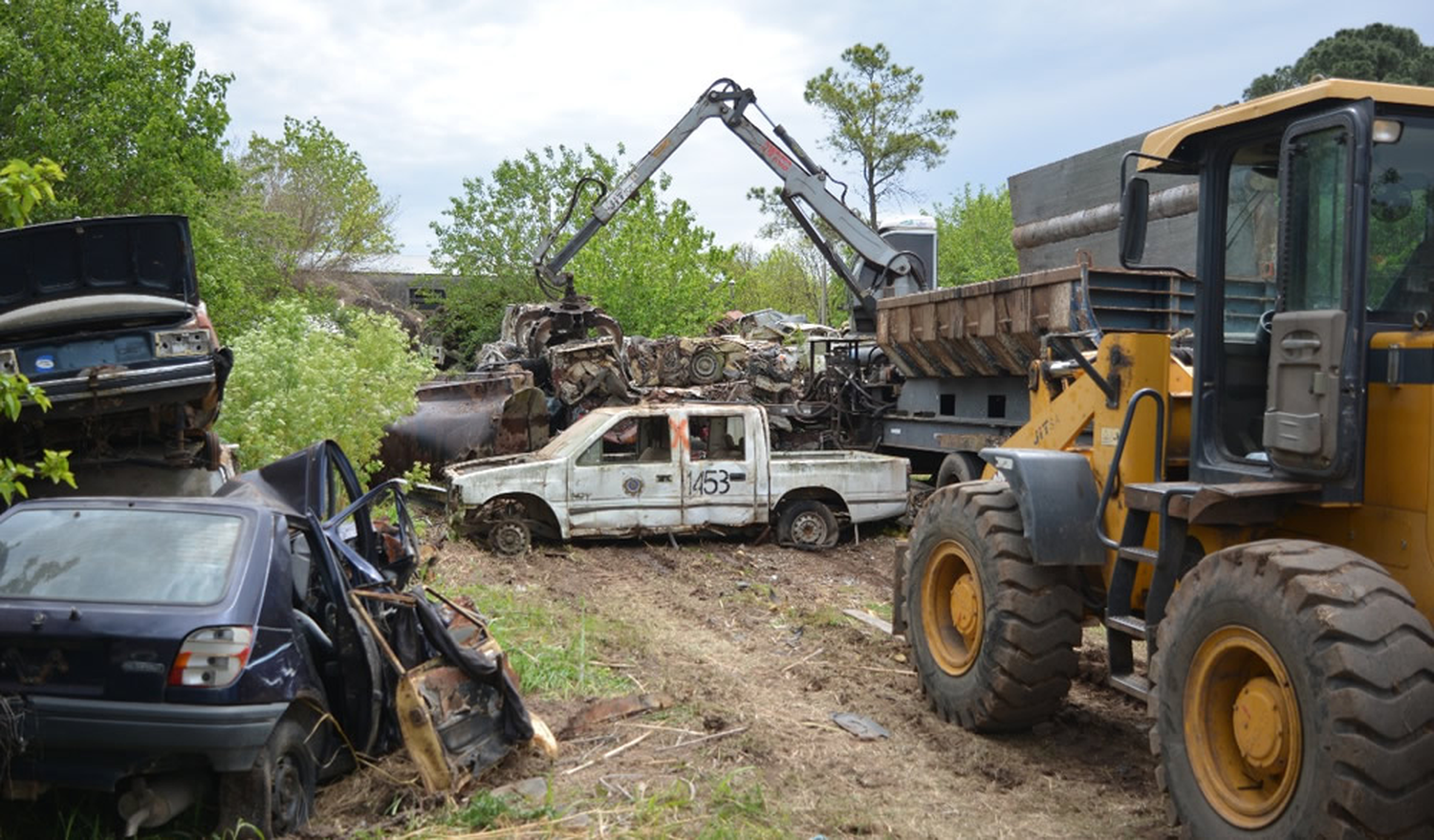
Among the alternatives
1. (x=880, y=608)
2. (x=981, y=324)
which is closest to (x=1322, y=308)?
(x=880, y=608)

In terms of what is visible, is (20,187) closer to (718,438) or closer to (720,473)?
(720,473)

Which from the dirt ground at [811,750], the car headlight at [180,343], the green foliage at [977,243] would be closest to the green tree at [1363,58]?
the green foliage at [977,243]

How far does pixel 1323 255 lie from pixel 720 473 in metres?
9.06

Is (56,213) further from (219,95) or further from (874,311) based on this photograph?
(874,311)

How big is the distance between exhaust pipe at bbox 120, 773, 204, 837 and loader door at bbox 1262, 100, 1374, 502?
14.9ft

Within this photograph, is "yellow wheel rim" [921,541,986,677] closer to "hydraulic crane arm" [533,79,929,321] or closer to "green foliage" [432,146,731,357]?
"hydraulic crane arm" [533,79,929,321]

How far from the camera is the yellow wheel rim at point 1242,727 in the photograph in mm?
4293

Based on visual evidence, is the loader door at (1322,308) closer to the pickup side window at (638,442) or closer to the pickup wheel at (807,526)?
the pickup wheel at (807,526)

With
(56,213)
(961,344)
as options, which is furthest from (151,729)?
(56,213)

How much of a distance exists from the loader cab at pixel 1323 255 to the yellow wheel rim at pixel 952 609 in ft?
5.98

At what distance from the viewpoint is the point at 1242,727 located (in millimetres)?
4520

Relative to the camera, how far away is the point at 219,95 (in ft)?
63.9

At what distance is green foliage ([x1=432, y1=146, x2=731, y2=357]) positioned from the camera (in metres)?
33.8

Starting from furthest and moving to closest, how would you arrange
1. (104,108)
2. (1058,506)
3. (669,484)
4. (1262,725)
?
(104,108)
(669,484)
(1058,506)
(1262,725)
